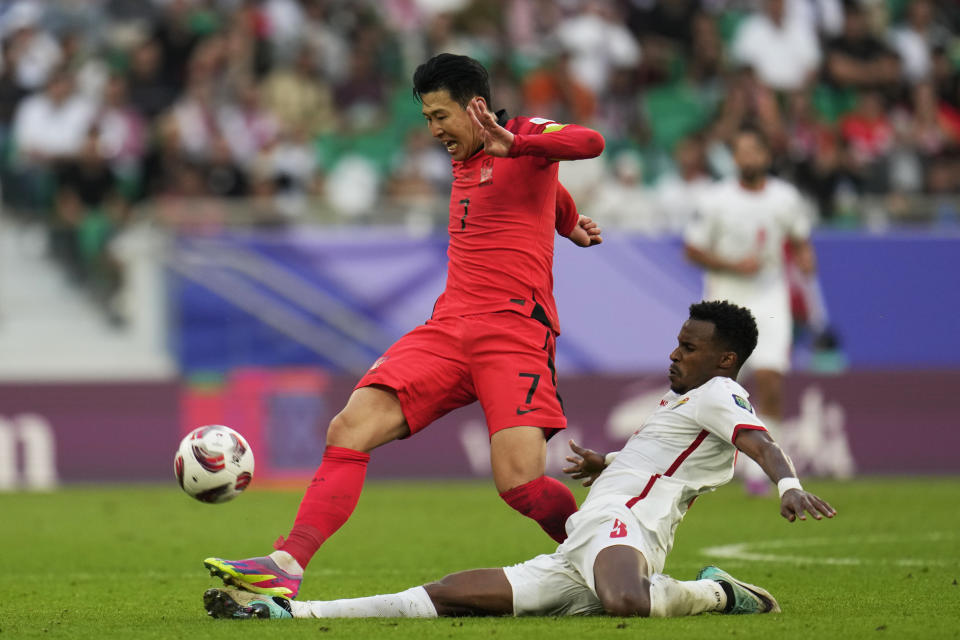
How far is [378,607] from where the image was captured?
598 cm

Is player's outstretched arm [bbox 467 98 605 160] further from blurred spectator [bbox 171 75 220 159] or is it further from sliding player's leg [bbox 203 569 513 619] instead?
blurred spectator [bbox 171 75 220 159]

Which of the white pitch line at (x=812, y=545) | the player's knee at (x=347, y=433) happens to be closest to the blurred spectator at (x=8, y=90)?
the white pitch line at (x=812, y=545)

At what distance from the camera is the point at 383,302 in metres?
14.8

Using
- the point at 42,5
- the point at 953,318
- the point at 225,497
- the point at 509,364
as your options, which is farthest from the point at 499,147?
the point at 42,5

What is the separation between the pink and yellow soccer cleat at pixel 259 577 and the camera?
5.72m

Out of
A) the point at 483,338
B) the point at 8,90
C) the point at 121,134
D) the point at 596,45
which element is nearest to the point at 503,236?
the point at 483,338

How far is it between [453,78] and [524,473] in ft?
5.23

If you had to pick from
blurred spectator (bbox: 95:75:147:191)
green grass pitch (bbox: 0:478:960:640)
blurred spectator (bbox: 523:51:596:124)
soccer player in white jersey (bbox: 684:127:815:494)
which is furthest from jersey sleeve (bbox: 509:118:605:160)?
blurred spectator (bbox: 523:51:596:124)

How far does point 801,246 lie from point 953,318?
3924 millimetres

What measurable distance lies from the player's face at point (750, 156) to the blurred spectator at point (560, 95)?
5.47 metres

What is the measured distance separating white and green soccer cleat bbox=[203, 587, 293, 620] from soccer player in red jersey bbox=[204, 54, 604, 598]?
0.31ft

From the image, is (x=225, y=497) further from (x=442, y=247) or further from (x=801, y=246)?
(x=442, y=247)

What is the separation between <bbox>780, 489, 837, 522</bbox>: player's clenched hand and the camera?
17.3 feet

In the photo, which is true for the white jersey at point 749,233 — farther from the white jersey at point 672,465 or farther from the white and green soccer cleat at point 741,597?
the white and green soccer cleat at point 741,597
